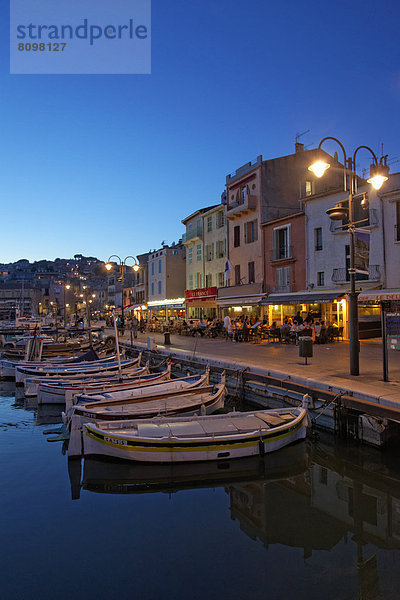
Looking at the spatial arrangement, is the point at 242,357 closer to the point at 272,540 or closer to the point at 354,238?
the point at 354,238

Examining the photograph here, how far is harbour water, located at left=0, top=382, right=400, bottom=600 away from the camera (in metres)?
5.32

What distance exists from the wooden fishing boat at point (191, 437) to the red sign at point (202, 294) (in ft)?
85.1

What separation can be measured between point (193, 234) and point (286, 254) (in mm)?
16393

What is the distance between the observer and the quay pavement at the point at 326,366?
412 inches

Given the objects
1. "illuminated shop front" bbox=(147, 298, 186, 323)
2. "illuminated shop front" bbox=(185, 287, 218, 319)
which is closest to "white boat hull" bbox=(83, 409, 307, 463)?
"illuminated shop front" bbox=(185, 287, 218, 319)

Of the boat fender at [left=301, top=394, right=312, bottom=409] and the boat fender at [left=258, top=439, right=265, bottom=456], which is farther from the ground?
the boat fender at [left=301, top=394, right=312, bottom=409]

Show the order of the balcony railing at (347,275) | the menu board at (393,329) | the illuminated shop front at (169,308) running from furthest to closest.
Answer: the illuminated shop front at (169,308), the balcony railing at (347,275), the menu board at (393,329)

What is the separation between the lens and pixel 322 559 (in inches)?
230

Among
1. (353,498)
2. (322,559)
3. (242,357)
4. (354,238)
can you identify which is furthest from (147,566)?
(242,357)

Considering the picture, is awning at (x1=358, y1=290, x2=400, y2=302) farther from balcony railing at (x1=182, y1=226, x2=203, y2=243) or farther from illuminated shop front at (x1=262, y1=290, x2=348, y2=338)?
balcony railing at (x1=182, y1=226, x2=203, y2=243)

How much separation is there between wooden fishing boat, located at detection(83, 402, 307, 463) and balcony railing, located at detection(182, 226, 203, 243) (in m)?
33.3

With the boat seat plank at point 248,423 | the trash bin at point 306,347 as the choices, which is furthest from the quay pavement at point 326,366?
the boat seat plank at point 248,423

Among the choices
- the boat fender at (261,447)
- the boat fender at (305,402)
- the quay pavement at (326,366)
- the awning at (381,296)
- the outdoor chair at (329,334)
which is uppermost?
the awning at (381,296)

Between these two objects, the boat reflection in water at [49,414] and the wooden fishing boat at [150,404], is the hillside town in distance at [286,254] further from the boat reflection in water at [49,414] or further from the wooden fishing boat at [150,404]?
the boat reflection in water at [49,414]
